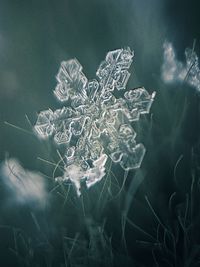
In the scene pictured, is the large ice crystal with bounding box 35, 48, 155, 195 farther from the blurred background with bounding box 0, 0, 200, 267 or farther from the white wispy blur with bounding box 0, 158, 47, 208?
the white wispy blur with bounding box 0, 158, 47, 208

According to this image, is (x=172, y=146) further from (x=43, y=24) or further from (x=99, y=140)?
(x=43, y=24)

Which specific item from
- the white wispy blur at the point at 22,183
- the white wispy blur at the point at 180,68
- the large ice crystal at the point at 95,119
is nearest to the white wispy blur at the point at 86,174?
the large ice crystal at the point at 95,119

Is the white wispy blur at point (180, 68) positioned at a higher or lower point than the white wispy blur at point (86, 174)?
higher

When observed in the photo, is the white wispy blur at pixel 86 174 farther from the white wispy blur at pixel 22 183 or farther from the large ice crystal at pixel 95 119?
the white wispy blur at pixel 22 183

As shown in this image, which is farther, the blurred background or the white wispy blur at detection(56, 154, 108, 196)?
the white wispy blur at detection(56, 154, 108, 196)

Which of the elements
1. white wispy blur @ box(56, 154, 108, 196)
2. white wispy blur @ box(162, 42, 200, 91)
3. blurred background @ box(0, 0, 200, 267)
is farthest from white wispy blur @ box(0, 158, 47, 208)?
white wispy blur @ box(162, 42, 200, 91)
